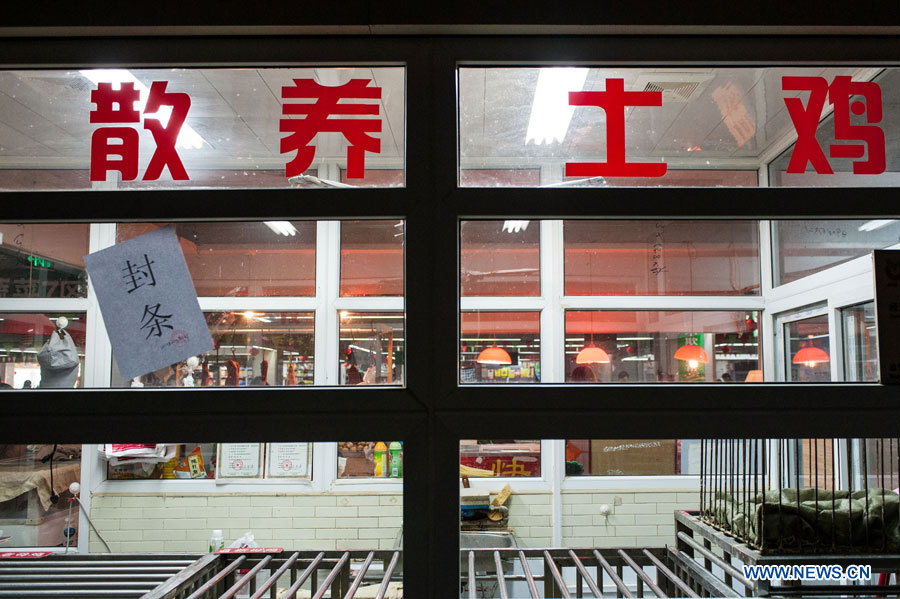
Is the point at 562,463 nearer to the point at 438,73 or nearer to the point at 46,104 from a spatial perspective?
the point at 438,73

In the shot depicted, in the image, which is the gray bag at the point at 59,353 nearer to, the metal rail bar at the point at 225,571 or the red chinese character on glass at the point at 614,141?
the metal rail bar at the point at 225,571

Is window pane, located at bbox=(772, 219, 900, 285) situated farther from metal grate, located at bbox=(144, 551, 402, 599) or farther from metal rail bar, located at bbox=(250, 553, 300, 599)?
metal rail bar, located at bbox=(250, 553, 300, 599)

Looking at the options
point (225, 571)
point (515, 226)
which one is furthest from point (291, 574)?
point (515, 226)

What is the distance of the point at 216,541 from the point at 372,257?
35.9 inches

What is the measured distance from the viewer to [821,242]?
1401 millimetres

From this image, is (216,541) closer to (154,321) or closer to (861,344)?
(154,321)

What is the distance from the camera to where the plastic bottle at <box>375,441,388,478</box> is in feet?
4.25

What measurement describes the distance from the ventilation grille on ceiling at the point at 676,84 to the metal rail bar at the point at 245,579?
1446 millimetres

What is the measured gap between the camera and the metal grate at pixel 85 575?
1533 mm

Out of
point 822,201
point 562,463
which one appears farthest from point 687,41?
point 562,463

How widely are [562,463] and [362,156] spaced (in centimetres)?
153

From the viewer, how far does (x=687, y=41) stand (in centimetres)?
118

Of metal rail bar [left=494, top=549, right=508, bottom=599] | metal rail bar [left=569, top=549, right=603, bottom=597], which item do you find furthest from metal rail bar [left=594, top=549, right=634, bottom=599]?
metal rail bar [left=494, top=549, right=508, bottom=599]

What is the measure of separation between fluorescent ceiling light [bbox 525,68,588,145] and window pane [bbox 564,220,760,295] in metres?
0.17
